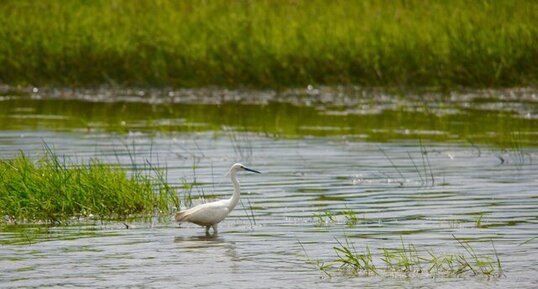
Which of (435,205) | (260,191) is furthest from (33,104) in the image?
(435,205)

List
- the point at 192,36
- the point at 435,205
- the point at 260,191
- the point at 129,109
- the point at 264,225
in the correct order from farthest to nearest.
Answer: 1. the point at 192,36
2. the point at 129,109
3. the point at 260,191
4. the point at 435,205
5. the point at 264,225

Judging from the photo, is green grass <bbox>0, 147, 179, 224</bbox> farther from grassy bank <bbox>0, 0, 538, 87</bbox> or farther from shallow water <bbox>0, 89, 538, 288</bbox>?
grassy bank <bbox>0, 0, 538, 87</bbox>

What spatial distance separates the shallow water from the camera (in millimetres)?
11375

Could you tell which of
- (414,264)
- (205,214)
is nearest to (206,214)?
(205,214)

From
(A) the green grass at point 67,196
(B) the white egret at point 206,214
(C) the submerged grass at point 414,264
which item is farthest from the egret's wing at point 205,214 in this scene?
(C) the submerged grass at point 414,264

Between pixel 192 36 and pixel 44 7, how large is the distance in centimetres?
448

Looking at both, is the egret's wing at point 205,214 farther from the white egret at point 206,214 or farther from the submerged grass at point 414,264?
the submerged grass at point 414,264

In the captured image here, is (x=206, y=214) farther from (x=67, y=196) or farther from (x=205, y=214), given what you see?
(x=67, y=196)

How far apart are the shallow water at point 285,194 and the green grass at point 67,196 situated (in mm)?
274

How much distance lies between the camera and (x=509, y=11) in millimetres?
28234

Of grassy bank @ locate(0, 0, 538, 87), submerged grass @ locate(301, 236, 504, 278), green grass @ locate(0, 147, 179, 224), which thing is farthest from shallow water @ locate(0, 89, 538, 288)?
grassy bank @ locate(0, 0, 538, 87)

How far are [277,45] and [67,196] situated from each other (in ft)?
42.8

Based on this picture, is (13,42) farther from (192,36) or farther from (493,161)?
(493,161)

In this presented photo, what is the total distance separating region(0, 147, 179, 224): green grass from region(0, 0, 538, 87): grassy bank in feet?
41.0
